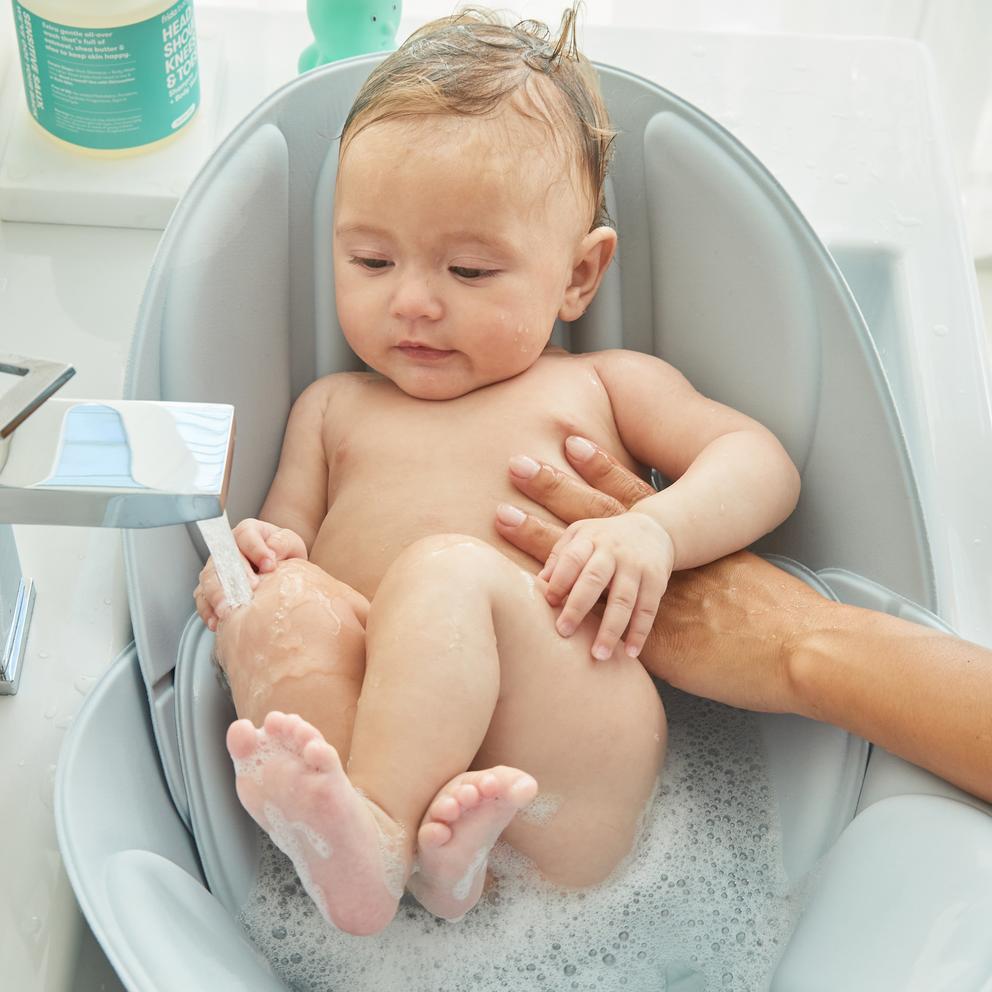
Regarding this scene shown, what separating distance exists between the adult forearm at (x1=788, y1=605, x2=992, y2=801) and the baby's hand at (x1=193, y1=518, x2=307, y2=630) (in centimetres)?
40

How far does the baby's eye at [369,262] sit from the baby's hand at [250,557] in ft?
0.78

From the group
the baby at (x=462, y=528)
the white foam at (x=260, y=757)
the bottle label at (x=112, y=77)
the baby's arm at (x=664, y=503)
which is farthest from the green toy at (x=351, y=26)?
the white foam at (x=260, y=757)

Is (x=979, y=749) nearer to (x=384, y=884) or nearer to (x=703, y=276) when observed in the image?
(x=384, y=884)

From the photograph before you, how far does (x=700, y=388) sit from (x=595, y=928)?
516 mm

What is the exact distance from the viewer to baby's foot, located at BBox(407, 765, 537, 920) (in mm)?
818

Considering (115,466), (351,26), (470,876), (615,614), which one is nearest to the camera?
(115,466)

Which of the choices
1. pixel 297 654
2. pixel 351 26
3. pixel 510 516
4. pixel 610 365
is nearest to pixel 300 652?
pixel 297 654

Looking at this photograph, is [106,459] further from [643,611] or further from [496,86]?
[496,86]

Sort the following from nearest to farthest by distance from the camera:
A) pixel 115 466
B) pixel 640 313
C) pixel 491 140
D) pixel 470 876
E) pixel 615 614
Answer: pixel 115 466, pixel 470 876, pixel 615 614, pixel 491 140, pixel 640 313

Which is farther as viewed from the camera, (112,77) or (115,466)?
(112,77)

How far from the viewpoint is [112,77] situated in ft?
4.44

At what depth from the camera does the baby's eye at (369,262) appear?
1131 mm

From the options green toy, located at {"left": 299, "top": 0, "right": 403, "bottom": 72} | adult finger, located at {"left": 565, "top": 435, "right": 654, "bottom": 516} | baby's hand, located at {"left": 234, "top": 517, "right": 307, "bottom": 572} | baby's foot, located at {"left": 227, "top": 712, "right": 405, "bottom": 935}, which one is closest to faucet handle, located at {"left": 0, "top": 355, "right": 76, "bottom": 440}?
baby's foot, located at {"left": 227, "top": 712, "right": 405, "bottom": 935}

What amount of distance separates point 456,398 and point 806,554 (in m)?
0.34
